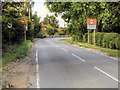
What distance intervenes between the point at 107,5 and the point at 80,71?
12.2m

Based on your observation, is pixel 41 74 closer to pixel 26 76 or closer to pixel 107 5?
pixel 26 76

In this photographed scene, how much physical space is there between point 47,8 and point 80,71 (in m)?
43.4

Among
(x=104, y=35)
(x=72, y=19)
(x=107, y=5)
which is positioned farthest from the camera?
(x=72, y=19)

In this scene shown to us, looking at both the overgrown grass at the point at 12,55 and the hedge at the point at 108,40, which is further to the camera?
the hedge at the point at 108,40

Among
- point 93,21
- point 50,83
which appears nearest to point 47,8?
point 93,21

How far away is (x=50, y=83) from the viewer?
558 inches

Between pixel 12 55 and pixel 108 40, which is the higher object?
pixel 108 40

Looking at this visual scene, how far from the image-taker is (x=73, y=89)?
12.6m

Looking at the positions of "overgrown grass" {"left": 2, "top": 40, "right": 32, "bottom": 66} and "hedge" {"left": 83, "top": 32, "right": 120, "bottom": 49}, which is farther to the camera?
"hedge" {"left": 83, "top": 32, "right": 120, "bottom": 49}

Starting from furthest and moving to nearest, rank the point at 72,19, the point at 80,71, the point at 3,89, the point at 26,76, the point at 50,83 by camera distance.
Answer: the point at 72,19 < the point at 80,71 < the point at 26,76 < the point at 50,83 < the point at 3,89

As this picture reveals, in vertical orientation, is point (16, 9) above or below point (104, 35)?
above

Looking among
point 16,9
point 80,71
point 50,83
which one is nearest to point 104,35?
point 16,9

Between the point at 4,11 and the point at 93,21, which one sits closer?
the point at 4,11

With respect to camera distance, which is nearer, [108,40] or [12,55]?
[12,55]
